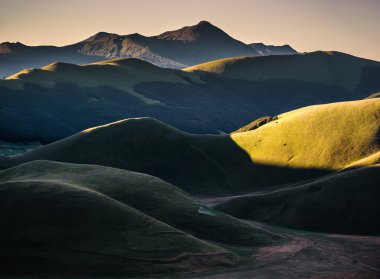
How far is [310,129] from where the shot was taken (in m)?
102

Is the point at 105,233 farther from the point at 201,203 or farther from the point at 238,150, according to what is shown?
the point at 238,150

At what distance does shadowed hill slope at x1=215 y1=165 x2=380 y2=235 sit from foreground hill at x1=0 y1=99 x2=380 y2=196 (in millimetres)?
16605

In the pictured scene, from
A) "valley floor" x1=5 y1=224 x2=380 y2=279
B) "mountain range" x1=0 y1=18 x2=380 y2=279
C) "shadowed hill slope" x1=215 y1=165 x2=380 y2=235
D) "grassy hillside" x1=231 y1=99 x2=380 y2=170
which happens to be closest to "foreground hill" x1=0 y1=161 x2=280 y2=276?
"mountain range" x1=0 y1=18 x2=380 y2=279

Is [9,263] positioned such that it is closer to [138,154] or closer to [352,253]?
[352,253]

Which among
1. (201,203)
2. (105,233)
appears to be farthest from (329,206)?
(105,233)

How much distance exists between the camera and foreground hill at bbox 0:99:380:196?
3659 inches

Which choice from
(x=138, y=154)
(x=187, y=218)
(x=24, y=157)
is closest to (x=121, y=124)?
(x=138, y=154)

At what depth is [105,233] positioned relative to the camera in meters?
42.3

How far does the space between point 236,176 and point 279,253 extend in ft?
174

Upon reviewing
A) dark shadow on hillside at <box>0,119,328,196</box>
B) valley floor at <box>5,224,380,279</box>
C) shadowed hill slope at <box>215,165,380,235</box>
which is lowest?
valley floor at <box>5,224,380,279</box>

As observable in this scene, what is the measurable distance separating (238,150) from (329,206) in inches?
1725

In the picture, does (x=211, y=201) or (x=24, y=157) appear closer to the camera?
(x=211, y=201)

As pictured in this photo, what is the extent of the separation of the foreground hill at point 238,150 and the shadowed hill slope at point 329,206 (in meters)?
16.6

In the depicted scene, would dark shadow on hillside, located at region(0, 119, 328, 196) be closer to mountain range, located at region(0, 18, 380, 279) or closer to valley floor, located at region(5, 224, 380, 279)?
mountain range, located at region(0, 18, 380, 279)
